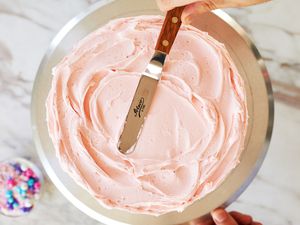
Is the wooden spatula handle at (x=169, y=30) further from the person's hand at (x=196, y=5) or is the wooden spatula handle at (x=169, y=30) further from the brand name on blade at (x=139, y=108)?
the brand name on blade at (x=139, y=108)

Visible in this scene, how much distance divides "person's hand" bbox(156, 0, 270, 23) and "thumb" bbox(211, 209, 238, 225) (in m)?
0.48

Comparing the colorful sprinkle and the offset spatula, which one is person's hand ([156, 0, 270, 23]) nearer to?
the offset spatula

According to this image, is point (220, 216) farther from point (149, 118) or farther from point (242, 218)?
point (149, 118)

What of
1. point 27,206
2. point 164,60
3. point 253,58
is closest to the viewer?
point 164,60

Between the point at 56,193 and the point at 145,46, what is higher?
the point at 145,46

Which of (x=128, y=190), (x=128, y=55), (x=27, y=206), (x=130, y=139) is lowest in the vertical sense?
(x=27, y=206)

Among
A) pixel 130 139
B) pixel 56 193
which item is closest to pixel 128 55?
pixel 130 139

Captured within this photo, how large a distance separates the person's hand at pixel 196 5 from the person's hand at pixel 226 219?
1.57 ft

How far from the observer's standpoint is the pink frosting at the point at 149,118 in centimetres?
116

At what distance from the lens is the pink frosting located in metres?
1.16

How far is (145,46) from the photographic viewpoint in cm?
117

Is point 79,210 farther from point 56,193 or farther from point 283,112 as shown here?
point 283,112

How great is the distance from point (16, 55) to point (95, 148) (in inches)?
16.8

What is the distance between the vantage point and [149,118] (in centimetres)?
117
